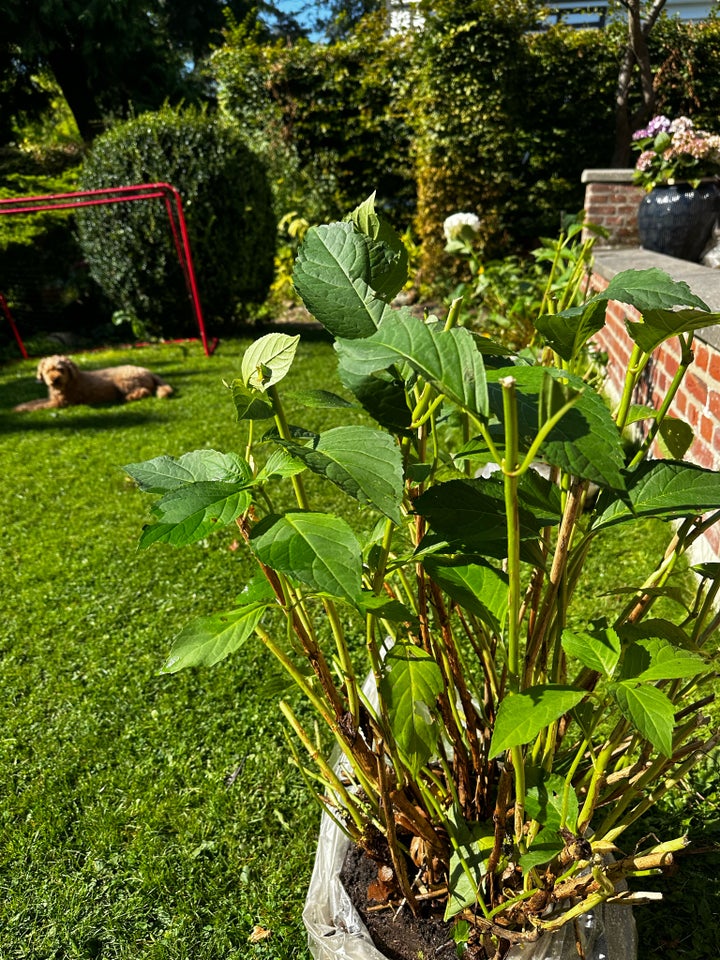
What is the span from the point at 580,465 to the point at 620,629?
33cm

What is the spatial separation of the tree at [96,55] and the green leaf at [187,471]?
40.0 feet

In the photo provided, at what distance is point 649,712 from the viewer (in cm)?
58

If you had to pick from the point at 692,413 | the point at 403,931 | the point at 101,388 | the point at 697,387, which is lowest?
the point at 101,388

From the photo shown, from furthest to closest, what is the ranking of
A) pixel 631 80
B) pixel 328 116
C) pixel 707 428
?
1. pixel 328 116
2. pixel 631 80
3. pixel 707 428

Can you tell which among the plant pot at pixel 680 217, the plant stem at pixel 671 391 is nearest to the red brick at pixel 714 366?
the plant stem at pixel 671 391

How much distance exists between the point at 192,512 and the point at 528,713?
0.35 m

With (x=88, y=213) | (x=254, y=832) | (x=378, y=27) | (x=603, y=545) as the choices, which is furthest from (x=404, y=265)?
(x=378, y=27)

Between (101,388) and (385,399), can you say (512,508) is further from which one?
(101,388)

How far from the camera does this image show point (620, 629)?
2.38ft

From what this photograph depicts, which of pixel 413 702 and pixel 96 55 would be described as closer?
pixel 413 702

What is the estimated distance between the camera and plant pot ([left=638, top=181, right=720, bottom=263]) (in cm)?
422

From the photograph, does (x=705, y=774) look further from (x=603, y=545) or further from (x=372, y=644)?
(x=372, y=644)

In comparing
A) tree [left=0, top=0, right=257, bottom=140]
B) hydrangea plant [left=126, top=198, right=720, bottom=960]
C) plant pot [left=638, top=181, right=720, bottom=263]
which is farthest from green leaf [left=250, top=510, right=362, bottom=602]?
tree [left=0, top=0, right=257, bottom=140]

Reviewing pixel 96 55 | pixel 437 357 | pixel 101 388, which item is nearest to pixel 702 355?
pixel 437 357
